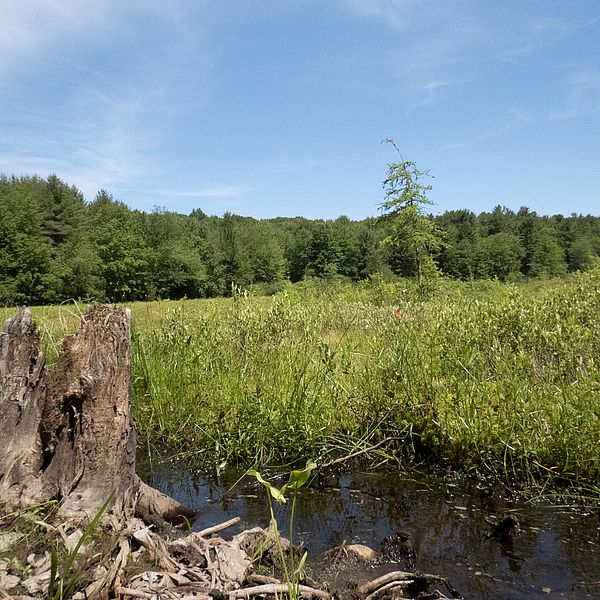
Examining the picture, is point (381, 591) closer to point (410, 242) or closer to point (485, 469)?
point (485, 469)

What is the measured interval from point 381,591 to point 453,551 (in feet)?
3.40

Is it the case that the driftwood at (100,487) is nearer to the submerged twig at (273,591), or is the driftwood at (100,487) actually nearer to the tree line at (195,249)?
the submerged twig at (273,591)

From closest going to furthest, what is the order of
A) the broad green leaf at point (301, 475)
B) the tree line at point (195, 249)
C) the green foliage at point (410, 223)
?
the broad green leaf at point (301, 475), the green foliage at point (410, 223), the tree line at point (195, 249)

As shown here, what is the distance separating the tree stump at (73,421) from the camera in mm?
2990

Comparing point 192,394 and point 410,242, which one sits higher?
point 410,242

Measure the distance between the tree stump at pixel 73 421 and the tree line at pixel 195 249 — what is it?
4.59 m

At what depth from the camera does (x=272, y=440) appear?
4.72 metres

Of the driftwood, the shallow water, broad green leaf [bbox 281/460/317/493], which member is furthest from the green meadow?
broad green leaf [bbox 281/460/317/493]

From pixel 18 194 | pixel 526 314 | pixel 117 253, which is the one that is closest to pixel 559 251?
pixel 117 253

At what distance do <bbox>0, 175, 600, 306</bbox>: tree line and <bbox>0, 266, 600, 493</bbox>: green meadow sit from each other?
93.0 inches

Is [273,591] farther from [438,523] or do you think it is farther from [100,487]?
[438,523]

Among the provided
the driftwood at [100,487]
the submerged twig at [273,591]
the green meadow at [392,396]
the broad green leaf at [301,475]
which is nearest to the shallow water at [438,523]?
the green meadow at [392,396]

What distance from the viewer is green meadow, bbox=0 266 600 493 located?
4.23 m

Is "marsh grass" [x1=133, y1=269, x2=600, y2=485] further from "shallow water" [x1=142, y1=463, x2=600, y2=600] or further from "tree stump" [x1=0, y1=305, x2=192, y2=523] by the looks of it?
"tree stump" [x1=0, y1=305, x2=192, y2=523]
